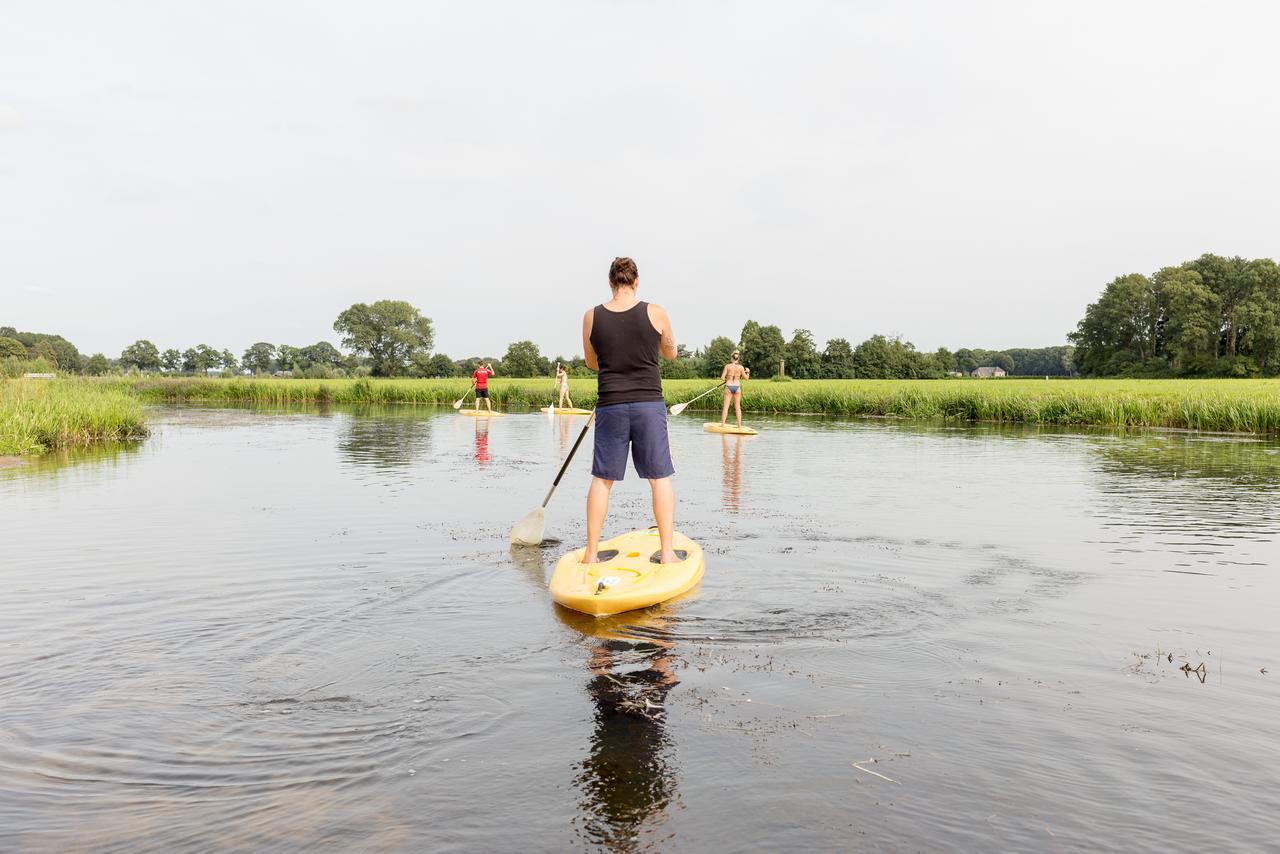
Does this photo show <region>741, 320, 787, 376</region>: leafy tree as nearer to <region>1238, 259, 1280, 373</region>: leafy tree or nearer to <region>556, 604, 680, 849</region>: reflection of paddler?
<region>1238, 259, 1280, 373</region>: leafy tree

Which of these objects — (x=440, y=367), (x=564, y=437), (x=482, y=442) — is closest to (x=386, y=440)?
(x=482, y=442)

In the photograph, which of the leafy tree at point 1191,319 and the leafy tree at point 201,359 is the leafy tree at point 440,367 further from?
the leafy tree at point 1191,319

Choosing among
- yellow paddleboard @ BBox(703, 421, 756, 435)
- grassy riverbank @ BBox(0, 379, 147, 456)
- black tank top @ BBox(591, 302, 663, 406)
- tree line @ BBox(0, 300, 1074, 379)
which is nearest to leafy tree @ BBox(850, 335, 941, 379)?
tree line @ BBox(0, 300, 1074, 379)

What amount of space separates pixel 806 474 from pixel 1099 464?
6352mm

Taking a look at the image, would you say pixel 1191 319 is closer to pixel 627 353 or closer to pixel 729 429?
pixel 729 429

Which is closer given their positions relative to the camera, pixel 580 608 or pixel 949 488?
pixel 580 608

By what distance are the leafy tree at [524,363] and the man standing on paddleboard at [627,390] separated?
94.9m

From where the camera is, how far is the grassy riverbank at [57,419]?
1889 cm

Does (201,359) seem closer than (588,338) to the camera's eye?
No

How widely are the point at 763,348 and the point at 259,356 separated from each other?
137 meters

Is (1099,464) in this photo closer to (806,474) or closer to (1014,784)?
(806,474)

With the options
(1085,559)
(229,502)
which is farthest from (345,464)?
(1085,559)

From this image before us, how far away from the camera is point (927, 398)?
35969 mm

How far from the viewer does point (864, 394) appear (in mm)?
37875
